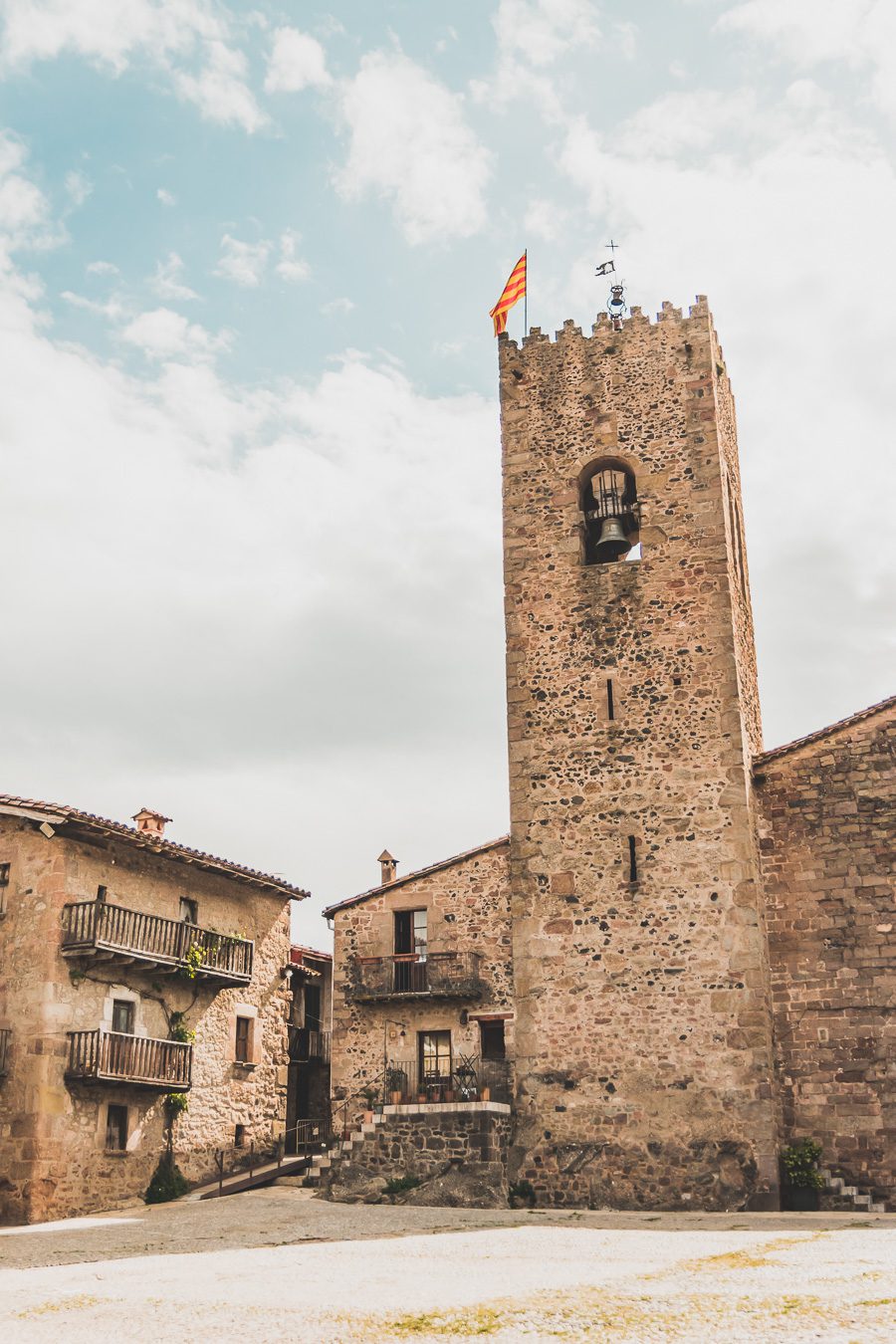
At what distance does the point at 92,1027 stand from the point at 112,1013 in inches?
29.6

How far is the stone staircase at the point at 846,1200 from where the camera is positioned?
18.7m

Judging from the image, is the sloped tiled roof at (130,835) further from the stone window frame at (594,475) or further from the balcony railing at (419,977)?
the stone window frame at (594,475)

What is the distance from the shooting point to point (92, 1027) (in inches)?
954

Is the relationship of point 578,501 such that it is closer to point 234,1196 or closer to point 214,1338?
point 234,1196

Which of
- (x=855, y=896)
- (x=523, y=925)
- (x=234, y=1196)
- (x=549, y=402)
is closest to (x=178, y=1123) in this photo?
(x=234, y=1196)

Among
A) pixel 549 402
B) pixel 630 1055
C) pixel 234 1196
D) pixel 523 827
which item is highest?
pixel 549 402

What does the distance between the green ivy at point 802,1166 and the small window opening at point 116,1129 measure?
12.6 m

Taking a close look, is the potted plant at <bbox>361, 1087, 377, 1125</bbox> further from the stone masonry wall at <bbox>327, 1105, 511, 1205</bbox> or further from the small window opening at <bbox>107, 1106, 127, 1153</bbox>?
the stone masonry wall at <bbox>327, 1105, 511, 1205</bbox>

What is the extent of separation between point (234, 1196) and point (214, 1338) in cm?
1684

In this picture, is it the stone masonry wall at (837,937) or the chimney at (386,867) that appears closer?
the stone masonry wall at (837,937)

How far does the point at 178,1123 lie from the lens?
85.3ft

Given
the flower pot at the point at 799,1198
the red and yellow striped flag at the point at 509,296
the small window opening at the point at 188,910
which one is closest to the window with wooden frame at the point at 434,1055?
the small window opening at the point at 188,910

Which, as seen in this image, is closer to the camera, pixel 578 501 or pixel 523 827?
pixel 523 827

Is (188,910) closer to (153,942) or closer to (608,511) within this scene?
(153,942)
